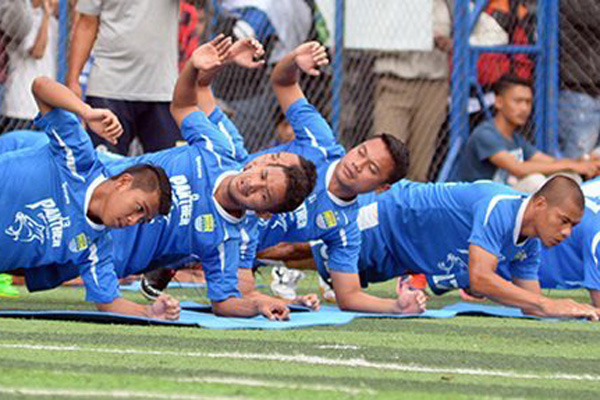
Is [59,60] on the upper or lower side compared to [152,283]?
upper

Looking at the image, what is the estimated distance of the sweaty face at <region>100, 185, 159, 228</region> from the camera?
6590 millimetres

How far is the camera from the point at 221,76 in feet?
37.9

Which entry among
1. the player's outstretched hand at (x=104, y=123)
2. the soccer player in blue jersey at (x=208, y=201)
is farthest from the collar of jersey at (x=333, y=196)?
the player's outstretched hand at (x=104, y=123)

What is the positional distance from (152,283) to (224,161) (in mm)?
1114

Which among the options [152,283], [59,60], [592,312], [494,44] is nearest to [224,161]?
[152,283]

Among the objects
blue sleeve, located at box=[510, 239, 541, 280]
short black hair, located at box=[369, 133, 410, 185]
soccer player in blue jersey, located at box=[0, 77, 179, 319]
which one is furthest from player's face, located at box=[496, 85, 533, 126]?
soccer player in blue jersey, located at box=[0, 77, 179, 319]

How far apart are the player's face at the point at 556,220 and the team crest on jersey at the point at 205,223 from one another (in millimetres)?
1670

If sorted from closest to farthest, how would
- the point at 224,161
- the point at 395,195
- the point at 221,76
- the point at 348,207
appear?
the point at 224,161
the point at 348,207
the point at 395,195
the point at 221,76

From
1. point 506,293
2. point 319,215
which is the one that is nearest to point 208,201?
point 319,215

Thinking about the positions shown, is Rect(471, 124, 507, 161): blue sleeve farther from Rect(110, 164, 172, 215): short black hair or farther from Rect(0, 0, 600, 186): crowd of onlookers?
Rect(110, 164, 172, 215): short black hair

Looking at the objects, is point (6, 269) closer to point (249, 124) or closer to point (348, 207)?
point (348, 207)

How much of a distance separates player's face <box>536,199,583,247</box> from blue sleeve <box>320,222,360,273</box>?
98cm

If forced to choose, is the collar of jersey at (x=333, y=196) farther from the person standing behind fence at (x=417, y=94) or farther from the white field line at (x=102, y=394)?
the person standing behind fence at (x=417, y=94)

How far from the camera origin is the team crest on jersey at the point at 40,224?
691cm
